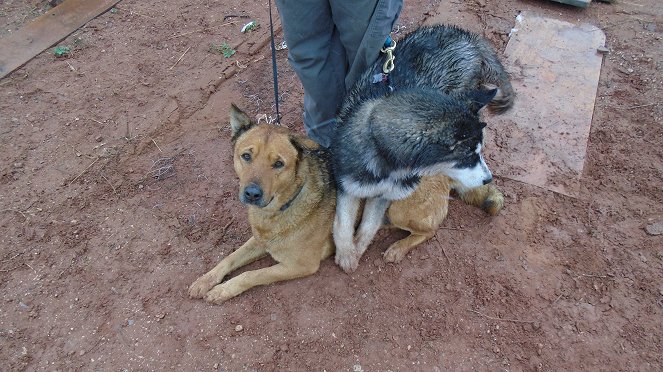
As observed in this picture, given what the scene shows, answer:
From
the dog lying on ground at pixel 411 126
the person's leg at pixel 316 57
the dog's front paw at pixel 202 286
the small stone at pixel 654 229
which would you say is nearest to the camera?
the dog lying on ground at pixel 411 126

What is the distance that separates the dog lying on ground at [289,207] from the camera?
3.10 metres

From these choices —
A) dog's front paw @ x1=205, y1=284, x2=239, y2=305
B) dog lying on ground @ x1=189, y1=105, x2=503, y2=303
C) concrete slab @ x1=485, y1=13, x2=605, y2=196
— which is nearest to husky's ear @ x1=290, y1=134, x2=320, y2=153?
dog lying on ground @ x1=189, y1=105, x2=503, y2=303

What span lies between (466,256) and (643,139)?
2437 mm

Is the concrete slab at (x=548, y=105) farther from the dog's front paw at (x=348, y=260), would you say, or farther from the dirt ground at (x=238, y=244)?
the dog's front paw at (x=348, y=260)

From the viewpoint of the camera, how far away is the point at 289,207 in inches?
135

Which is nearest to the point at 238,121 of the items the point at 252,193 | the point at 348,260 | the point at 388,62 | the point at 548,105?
the point at 252,193

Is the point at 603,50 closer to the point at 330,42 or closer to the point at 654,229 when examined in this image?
the point at 654,229

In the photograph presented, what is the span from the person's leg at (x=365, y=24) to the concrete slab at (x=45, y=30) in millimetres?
4291

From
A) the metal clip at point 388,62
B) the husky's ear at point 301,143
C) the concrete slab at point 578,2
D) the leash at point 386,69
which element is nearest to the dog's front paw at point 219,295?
the husky's ear at point 301,143

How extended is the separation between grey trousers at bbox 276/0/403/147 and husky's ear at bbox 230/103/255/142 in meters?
0.89

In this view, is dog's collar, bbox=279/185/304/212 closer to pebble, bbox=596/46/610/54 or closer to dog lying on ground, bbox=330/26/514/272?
Answer: dog lying on ground, bbox=330/26/514/272

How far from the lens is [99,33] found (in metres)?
6.01

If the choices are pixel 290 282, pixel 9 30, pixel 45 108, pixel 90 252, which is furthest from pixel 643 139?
pixel 9 30

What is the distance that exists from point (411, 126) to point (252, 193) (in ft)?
3.71
